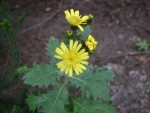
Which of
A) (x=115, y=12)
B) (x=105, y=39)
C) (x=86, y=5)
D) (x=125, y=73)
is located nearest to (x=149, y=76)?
(x=125, y=73)

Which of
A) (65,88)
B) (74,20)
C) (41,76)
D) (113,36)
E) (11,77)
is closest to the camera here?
(74,20)

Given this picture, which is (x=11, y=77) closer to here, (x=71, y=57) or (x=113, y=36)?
(x=71, y=57)

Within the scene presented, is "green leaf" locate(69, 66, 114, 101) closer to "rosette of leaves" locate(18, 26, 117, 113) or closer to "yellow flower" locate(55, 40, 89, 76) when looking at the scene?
"rosette of leaves" locate(18, 26, 117, 113)

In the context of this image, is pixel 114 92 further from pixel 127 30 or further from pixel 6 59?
pixel 6 59

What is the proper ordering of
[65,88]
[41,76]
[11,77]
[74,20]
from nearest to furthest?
[74,20], [41,76], [65,88], [11,77]

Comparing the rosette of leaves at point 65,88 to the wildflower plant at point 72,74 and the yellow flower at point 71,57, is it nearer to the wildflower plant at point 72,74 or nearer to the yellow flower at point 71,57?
the wildflower plant at point 72,74

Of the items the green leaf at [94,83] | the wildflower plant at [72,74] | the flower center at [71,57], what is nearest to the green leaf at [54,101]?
the wildflower plant at [72,74]

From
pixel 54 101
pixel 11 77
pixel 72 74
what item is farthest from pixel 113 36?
pixel 54 101
